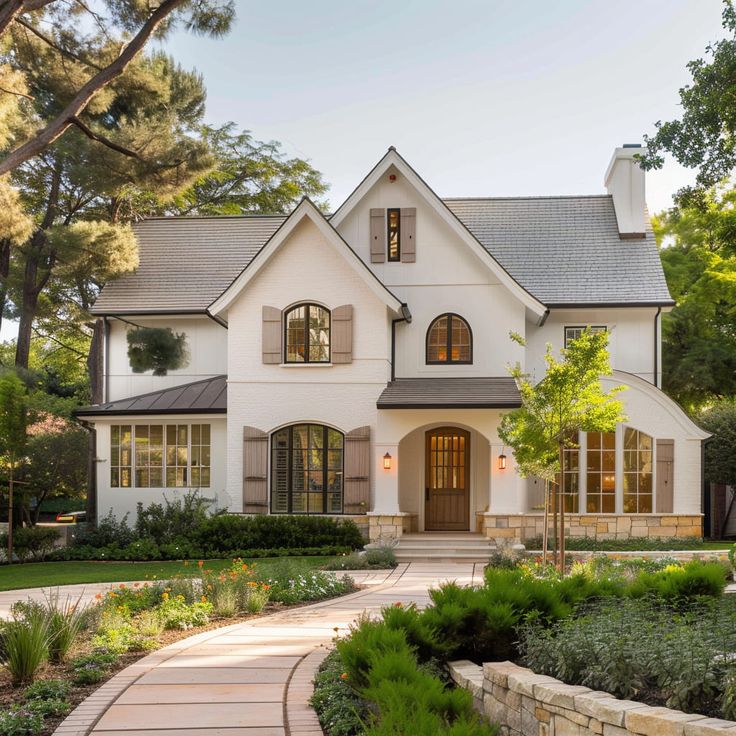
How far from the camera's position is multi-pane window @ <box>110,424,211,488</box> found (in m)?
22.1

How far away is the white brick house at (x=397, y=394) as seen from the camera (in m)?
20.4

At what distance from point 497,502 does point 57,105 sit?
14.0 m

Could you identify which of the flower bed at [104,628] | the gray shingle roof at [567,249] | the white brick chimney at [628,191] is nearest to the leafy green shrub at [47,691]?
the flower bed at [104,628]

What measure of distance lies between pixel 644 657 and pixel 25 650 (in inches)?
194

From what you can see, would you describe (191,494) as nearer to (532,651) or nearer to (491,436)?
(491,436)

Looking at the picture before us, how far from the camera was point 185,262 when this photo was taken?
82.9ft

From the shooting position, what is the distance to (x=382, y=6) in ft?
47.8

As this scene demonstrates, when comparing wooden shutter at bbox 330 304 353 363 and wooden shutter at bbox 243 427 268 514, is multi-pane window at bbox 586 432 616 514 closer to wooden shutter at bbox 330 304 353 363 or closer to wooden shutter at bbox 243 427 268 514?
wooden shutter at bbox 330 304 353 363

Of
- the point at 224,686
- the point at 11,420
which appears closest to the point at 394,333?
the point at 11,420

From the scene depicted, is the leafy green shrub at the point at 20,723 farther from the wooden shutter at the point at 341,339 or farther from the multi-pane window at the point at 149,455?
the multi-pane window at the point at 149,455

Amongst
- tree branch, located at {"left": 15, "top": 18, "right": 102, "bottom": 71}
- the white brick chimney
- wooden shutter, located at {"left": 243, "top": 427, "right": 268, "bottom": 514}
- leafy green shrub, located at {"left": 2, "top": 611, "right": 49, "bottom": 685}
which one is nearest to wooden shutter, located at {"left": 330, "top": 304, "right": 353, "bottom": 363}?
wooden shutter, located at {"left": 243, "top": 427, "right": 268, "bottom": 514}

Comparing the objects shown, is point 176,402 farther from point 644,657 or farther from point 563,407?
point 644,657

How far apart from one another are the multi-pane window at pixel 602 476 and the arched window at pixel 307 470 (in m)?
5.58

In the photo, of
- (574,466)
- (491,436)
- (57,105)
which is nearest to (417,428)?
(491,436)
